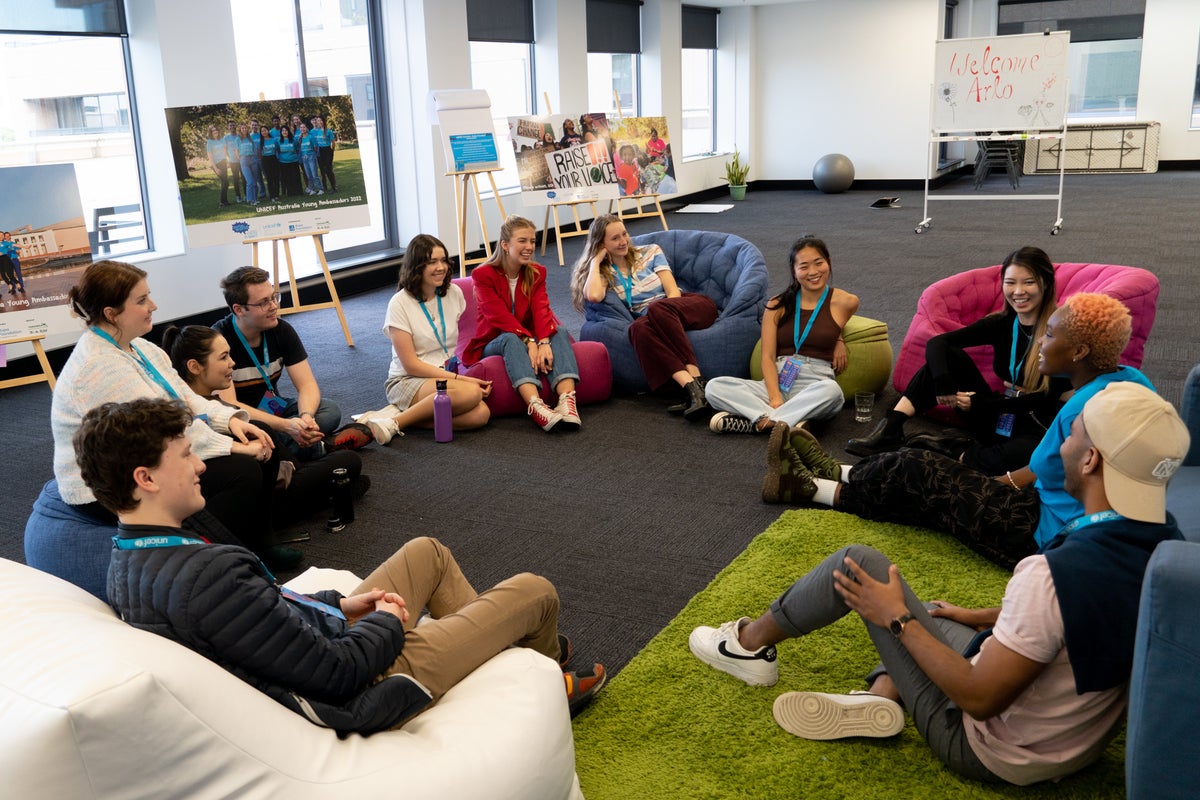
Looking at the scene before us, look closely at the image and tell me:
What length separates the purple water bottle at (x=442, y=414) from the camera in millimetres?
4770

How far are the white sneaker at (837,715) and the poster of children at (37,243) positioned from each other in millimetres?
4328

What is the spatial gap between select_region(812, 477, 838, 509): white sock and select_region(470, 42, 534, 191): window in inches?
274

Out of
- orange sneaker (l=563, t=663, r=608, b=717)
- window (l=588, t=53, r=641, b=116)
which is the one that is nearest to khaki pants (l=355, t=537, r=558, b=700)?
orange sneaker (l=563, t=663, r=608, b=717)

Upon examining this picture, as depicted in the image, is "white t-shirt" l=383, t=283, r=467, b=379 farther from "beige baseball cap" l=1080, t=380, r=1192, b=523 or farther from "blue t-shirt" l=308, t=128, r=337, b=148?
"beige baseball cap" l=1080, t=380, r=1192, b=523

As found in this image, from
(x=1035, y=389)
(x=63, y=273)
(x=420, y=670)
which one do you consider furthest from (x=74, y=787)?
(x=63, y=273)

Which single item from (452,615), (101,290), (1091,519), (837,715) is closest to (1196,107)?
(837,715)

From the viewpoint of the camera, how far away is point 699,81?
1510 centimetres

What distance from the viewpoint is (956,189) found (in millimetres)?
14805

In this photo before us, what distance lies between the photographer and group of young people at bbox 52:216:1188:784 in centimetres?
185

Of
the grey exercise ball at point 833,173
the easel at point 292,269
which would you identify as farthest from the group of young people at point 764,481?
the grey exercise ball at point 833,173

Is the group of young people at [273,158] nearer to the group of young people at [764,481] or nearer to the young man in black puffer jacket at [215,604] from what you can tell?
the group of young people at [764,481]

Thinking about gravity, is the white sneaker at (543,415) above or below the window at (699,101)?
below

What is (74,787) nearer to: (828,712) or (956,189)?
(828,712)

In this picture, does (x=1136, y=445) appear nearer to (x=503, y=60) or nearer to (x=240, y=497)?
(x=240, y=497)
